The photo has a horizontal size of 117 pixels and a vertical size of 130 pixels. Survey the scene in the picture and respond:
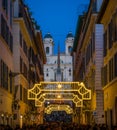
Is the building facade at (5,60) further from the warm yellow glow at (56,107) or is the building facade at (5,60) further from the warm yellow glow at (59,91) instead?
the warm yellow glow at (56,107)

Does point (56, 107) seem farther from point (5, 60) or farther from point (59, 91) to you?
point (5, 60)

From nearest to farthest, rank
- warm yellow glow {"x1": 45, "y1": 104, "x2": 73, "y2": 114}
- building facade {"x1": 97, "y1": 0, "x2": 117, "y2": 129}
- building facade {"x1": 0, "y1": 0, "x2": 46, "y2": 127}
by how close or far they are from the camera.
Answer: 1. building facade {"x1": 97, "y1": 0, "x2": 117, "y2": 129}
2. building facade {"x1": 0, "y1": 0, "x2": 46, "y2": 127}
3. warm yellow glow {"x1": 45, "y1": 104, "x2": 73, "y2": 114}

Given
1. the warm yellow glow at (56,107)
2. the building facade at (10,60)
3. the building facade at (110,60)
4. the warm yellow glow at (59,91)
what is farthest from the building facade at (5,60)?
the warm yellow glow at (56,107)

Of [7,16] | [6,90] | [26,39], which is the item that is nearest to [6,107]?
[6,90]

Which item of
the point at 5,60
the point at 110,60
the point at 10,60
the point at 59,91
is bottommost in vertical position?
the point at 59,91

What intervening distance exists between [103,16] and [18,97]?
16.9 m

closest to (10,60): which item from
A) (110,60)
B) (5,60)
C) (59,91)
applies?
(5,60)

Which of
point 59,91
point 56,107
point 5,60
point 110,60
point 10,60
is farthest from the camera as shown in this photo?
point 56,107

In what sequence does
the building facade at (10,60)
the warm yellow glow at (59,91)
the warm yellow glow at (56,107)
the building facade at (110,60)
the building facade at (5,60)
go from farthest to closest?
the warm yellow glow at (56,107) < the warm yellow glow at (59,91) < the building facade at (10,60) < the building facade at (5,60) < the building facade at (110,60)

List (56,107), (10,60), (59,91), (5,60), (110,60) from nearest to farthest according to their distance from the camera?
1. (110,60)
2. (5,60)
3. (10,60)
4. (59,91)
5. (56,107)

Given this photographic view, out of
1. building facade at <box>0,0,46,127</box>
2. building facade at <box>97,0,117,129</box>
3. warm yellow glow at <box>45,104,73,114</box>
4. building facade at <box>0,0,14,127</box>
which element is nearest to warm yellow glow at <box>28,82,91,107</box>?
building facade at <box>0,0,46,127</box>

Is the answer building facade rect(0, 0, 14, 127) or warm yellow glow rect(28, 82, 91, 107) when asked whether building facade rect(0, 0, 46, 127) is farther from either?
warm yellow glow rect(28, 82, 91, 107)

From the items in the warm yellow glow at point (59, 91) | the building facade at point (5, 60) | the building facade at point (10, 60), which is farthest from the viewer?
the warm yellow glow at point (59, 91)

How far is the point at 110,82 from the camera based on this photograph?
1750 inches
